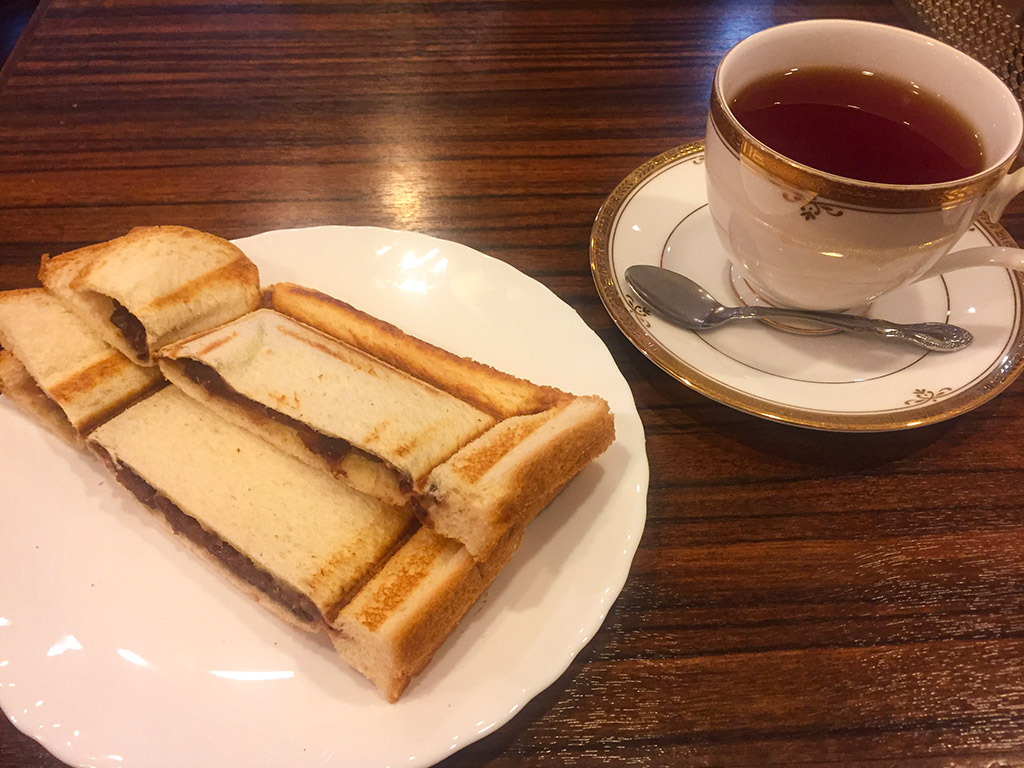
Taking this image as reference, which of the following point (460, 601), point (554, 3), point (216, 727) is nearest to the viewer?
point (216, 727)

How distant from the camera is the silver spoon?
1350 millimetres

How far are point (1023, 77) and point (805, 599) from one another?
5.95ft

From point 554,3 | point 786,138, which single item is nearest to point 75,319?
point 786,138

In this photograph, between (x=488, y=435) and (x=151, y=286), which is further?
(x=151, y=286)

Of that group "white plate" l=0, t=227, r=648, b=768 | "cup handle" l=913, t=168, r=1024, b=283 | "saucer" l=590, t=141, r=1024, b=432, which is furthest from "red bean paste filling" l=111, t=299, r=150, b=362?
"cup handle" l=913, t=168, r=1024, b=283

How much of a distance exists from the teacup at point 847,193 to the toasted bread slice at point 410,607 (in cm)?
74

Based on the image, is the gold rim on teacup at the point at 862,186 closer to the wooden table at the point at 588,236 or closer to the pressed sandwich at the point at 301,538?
the wooden table at the point at 588,236

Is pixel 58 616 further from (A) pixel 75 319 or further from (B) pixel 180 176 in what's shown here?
(B) pixel 180 176

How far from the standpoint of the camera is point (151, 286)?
133cm

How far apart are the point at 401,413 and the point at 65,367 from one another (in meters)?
0.68

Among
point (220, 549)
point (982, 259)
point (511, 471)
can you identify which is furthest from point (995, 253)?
point (220, 549)

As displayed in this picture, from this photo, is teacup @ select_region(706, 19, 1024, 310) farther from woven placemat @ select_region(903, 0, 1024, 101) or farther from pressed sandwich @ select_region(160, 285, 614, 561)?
woven placemat @ select_region(903, 0, 1024, 101)

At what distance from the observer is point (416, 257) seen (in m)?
1.58

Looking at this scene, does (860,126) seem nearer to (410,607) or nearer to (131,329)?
(410,607)
